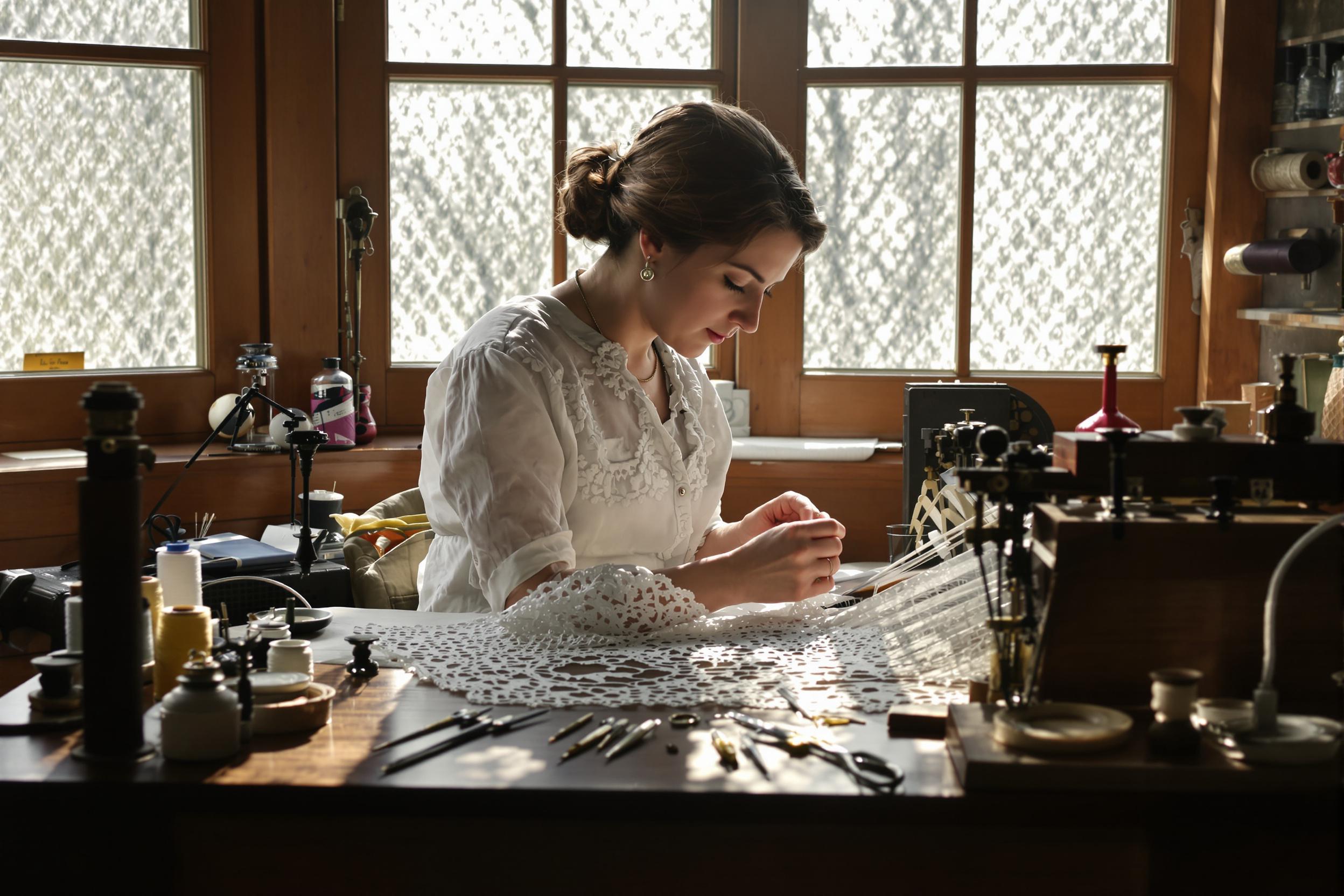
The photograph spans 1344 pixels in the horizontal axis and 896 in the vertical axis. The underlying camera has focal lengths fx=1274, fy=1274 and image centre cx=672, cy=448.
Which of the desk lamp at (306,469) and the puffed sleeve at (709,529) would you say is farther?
the puffed sleeve at (709,529)

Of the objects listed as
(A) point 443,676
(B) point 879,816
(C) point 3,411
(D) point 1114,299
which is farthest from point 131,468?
(D) point 1114,299

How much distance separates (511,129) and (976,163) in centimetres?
121

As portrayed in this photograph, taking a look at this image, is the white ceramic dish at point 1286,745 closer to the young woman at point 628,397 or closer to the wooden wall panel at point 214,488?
the young woman at point 628,397

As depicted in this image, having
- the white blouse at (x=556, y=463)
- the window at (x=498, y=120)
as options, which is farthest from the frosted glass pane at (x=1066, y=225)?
the white blouse at (x=556, y=463)

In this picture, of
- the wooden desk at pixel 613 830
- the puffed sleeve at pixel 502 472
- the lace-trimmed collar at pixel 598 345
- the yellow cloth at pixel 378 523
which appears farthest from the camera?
the yellow cloth at pixel 378 523

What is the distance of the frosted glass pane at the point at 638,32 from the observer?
10.7 ft

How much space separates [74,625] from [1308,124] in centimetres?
277

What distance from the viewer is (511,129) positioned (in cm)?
331

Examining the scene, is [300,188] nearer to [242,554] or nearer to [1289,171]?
[242,554]

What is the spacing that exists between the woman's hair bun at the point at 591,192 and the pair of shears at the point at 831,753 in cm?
112

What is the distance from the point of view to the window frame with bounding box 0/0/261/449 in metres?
3.02

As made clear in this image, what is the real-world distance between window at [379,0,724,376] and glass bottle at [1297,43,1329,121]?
1.37m

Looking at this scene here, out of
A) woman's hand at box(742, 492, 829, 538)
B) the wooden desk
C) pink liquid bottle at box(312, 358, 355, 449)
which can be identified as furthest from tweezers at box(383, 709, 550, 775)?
pink liquid bottle at box(312, 358, 355, 449)

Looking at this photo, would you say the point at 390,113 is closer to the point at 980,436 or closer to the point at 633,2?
the point at 633,2
